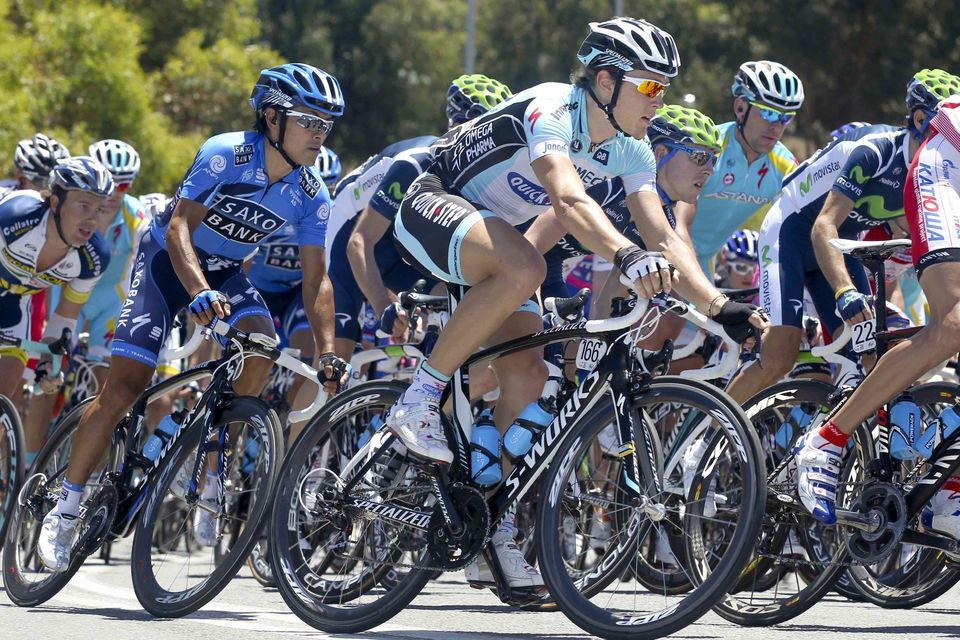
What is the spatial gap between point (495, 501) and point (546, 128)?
4.52 feet

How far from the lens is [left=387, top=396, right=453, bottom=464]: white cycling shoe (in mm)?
5980

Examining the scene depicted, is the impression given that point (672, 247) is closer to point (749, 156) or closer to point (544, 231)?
point (544, 231)

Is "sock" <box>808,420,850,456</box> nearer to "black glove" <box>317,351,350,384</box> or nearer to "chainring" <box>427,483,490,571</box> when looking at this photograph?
"chainring" <box>427,483,490,571</box>

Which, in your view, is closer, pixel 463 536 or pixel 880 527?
pixel 463 536

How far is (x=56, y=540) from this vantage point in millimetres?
7238

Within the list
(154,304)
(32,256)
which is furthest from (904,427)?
(32,256)

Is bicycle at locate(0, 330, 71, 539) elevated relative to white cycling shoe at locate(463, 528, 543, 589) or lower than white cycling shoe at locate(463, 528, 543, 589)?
lower

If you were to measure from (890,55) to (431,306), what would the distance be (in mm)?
25040

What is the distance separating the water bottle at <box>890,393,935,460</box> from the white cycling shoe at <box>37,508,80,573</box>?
3621 millimetres

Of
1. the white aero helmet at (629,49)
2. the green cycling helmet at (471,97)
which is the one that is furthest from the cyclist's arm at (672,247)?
the green cycling helmet at (471,97)

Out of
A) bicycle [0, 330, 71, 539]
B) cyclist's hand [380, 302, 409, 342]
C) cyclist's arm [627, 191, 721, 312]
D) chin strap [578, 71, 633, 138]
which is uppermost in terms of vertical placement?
chin strap [578, 71, 633, 138]

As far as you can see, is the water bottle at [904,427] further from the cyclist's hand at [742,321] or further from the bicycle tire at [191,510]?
the bicycle tire at [191,510]

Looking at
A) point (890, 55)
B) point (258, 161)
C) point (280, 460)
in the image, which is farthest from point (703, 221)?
point (890, 55)

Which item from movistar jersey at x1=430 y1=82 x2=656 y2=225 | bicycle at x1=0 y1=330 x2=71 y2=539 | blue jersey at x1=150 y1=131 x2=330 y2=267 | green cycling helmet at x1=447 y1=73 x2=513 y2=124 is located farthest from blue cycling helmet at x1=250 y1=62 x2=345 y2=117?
green cycling helmet at x1=447 y1=73 x2=513 y2=124
